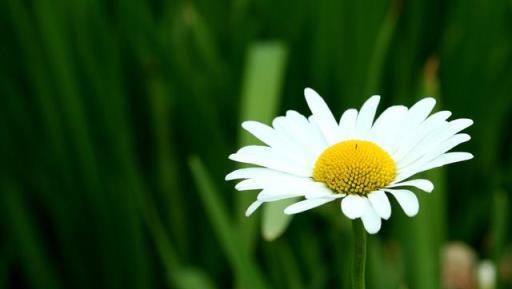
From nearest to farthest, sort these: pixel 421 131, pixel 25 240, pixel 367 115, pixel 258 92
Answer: pixel 421 131
pixel 367 115
pixel 258 92
pixel 25 240

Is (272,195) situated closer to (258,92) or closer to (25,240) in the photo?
(258,92)

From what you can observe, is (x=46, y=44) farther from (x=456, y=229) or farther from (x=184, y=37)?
(x=456, y=229)

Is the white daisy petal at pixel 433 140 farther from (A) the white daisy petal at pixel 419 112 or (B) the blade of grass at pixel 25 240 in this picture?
(B) the blade of grass at pixel 25 240

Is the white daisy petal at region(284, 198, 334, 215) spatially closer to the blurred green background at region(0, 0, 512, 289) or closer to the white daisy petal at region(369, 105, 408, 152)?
the white daisy petal at region(369, 105, 408, 152)

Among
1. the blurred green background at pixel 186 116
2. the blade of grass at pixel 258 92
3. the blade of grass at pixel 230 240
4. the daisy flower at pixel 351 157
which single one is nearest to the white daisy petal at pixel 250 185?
the daisy flower at pixel 351 157

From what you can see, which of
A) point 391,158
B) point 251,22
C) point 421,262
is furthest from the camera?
point 251,22

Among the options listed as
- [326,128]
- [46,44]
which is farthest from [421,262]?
[46,44]

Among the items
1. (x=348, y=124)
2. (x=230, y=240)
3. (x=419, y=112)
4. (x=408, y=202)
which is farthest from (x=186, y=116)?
(x=408, y=202)
